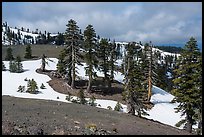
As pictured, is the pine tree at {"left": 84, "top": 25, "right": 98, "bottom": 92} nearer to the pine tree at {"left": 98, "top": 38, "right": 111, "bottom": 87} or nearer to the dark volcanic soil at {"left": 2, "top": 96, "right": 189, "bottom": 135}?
the pine tree at {"left": 98, "top": 38, "right": 111, "bottom": 87}

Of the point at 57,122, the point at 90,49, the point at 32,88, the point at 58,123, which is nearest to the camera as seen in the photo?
the point at 58,123

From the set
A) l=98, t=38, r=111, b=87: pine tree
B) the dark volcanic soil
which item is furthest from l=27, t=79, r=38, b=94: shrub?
the dark volcanic soil

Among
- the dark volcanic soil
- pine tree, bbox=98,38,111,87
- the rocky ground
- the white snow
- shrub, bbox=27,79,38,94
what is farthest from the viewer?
pine tree, bbox=98,38,111,87

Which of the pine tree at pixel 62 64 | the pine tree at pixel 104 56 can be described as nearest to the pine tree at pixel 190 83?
the pine tree at pixel 104 56

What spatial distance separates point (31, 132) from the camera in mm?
15391

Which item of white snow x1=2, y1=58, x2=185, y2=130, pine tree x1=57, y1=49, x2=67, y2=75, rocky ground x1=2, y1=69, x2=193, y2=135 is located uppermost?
pine tree x1=57, y1=49, x2=67, y2=75

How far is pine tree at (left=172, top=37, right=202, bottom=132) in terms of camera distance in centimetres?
2947

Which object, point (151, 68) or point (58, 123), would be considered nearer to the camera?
point (58, 123)

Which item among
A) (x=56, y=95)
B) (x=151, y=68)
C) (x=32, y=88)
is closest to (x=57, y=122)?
(x=32, y=88)

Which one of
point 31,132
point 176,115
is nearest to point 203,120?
point 31,132

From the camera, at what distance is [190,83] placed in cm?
2992

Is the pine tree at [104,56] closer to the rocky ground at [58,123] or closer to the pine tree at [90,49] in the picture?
the pine tree at [90,49]

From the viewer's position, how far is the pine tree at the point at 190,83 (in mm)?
29469

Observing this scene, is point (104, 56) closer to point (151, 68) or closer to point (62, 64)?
point (62, 64)
